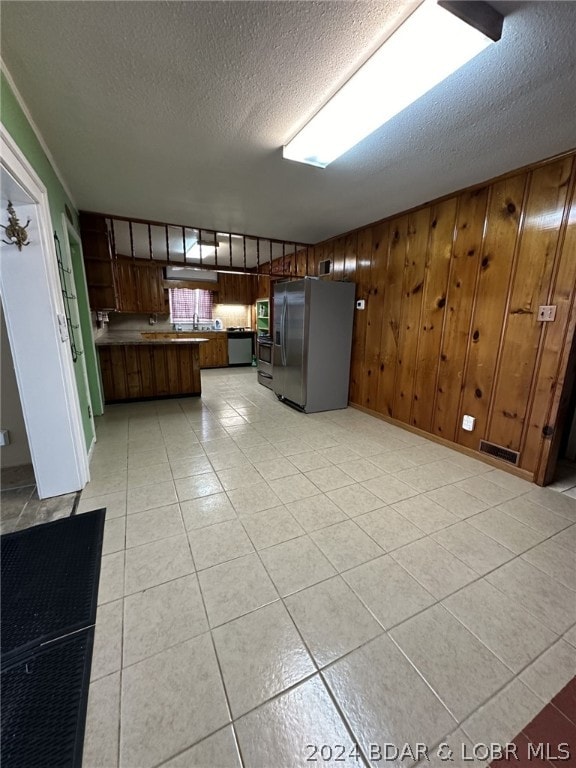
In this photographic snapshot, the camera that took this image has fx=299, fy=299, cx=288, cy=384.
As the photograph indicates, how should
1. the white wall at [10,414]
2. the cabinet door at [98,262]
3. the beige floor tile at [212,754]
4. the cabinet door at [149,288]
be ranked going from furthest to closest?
the cabinet door at [149,288], the cabinet door at [98,262], the white wall at [10,414], the beige floor tile at [212,754]

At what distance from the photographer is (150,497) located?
86.4 inches

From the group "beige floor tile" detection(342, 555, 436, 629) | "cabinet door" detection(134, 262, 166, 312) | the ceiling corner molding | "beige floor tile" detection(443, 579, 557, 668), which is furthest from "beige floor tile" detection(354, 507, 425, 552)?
"cabinet door" detection(134, 262, 166, 312)

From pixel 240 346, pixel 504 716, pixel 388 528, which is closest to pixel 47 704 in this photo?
pixel 504 716

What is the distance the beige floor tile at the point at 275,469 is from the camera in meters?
2.52

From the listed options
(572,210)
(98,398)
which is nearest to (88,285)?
(98,398)

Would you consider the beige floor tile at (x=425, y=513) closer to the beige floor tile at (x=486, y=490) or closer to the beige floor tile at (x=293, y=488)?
the beige floor tile at (x=486, y=490)

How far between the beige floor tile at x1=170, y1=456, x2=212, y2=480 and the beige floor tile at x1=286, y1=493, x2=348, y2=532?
89 cm

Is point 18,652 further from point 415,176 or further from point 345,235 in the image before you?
point 345,235

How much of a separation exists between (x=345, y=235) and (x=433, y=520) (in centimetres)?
378

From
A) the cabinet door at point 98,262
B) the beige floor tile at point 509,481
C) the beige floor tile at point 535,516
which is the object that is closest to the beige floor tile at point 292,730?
the beige floor tile at point 535,516

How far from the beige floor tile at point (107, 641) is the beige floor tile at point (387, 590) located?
1.05 metres

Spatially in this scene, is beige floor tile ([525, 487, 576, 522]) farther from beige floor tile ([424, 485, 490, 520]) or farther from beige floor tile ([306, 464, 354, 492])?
beige floor tile ([306, 464, 354, 492])

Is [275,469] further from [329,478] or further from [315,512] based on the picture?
[315,512]

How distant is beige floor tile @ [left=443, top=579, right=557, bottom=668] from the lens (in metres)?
1.23
